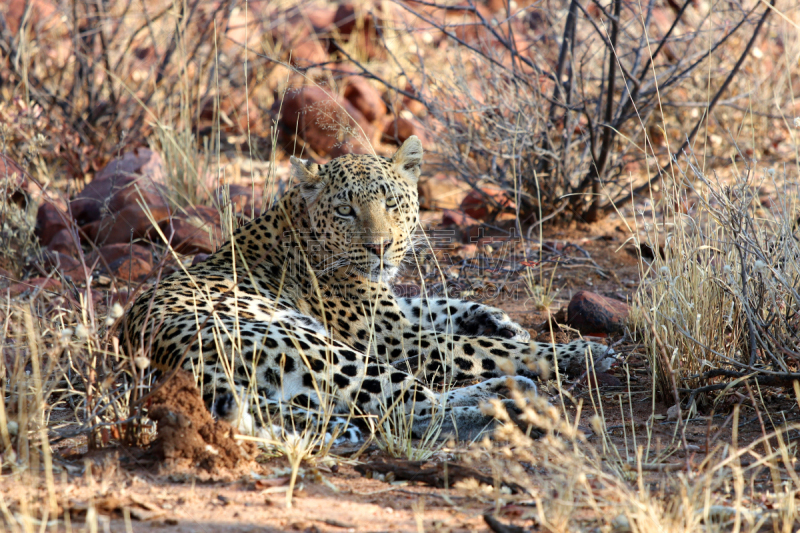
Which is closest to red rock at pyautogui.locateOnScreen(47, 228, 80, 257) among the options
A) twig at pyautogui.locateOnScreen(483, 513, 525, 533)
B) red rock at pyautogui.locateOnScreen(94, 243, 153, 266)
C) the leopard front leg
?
red rock at pyautogui.locateOnScreen(94, 243, 153, 266)

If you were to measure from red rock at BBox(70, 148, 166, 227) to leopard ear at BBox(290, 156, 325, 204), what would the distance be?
2642 mm

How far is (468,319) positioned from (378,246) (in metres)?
0.99

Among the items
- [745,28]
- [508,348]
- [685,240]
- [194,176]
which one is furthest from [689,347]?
[745,28]

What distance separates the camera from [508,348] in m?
4.45

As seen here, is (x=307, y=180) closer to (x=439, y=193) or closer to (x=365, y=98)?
(x=439, y=193)

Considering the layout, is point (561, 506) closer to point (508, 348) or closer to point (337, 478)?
point (337, 478)

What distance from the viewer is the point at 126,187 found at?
6910 mm

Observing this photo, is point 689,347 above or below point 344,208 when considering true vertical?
below

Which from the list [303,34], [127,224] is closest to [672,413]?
[127,224]

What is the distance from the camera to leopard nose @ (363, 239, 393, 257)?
171 inches

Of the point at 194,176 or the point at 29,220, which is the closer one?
the point at 29,220

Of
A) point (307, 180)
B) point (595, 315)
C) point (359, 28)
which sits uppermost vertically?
point (359, 28)

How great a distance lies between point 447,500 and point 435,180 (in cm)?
620

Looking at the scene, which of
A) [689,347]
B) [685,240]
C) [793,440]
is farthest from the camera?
[685,240]
